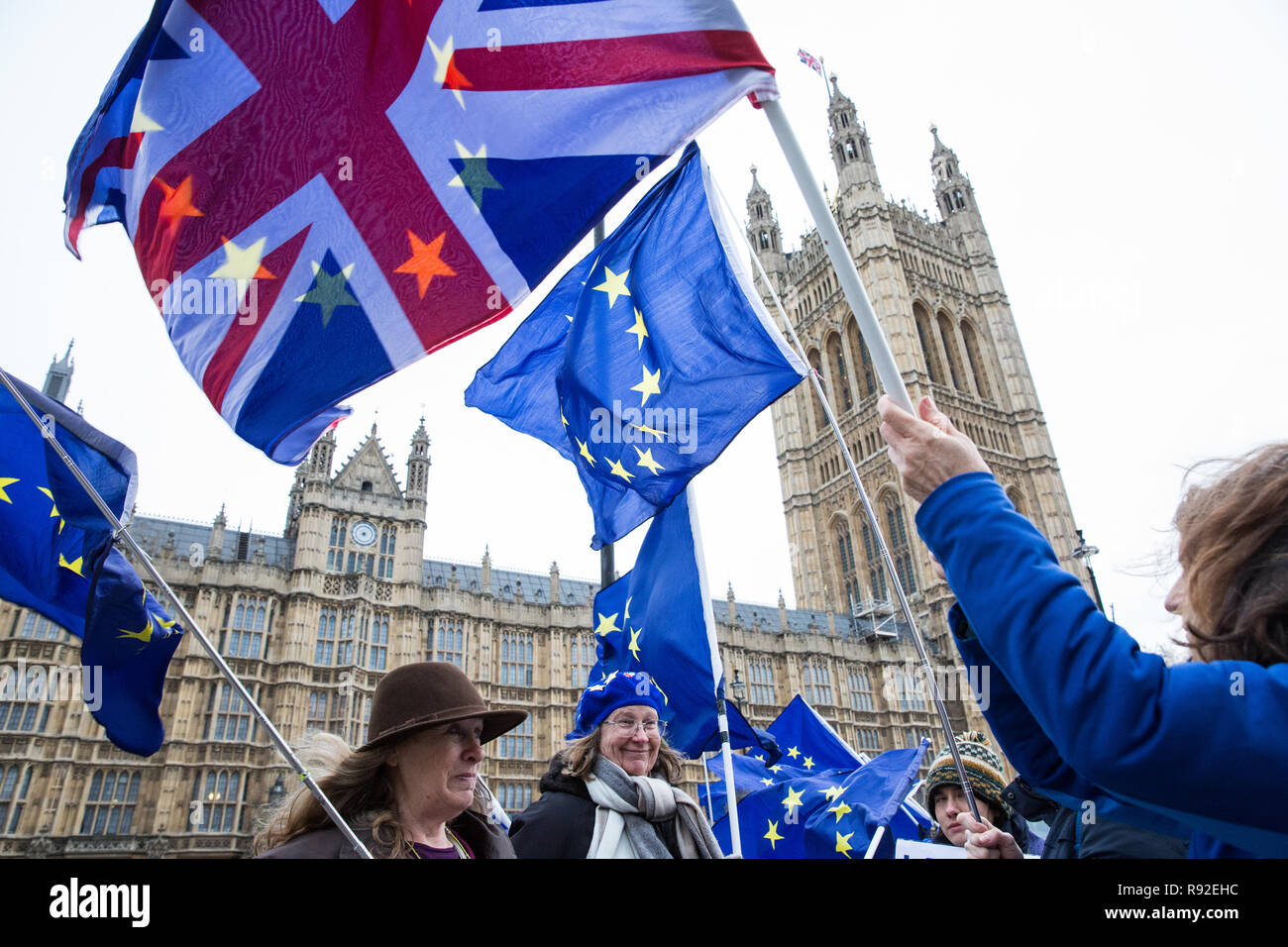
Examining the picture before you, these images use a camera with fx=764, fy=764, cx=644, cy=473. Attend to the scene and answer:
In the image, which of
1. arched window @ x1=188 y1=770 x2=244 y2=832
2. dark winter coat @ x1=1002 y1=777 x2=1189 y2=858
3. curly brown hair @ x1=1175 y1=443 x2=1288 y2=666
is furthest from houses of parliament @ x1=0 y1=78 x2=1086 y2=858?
curly brown hair @ x1=1175 y1=443 x2=1288 y2=666

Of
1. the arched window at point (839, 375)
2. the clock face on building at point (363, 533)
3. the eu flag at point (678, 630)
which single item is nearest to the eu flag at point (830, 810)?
the eu flag at point (678, 630)

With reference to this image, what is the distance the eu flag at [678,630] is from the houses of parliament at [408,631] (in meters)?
9.67

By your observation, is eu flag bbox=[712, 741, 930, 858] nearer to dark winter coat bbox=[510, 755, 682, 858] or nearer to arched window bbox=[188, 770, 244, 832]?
dark winter coat bbox=[510, 755, 682, 858]

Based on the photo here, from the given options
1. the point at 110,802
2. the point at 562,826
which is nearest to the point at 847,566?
the point at 110,802

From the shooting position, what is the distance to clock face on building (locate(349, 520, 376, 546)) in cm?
2897

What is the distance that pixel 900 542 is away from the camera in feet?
156

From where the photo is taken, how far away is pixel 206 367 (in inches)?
151

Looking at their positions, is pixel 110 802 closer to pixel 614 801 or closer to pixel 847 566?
pixel 614 801

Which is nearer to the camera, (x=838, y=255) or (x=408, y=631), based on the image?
(x=838, y=255)

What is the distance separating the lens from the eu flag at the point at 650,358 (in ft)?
17.0

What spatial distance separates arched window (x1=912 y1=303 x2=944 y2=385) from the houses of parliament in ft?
0.40

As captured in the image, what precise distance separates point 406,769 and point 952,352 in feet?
192

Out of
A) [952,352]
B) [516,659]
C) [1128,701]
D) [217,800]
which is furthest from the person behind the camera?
[952,352]
